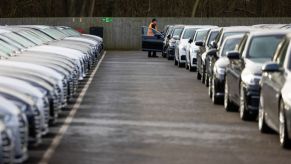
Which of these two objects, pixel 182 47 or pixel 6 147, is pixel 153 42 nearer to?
pixel 182 47

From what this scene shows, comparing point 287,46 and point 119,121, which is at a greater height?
point 287,46

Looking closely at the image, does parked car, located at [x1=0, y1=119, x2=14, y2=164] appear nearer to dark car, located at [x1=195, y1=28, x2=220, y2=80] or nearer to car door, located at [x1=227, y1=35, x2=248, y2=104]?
car door, located at [x1=227, y1=35, x2=248, y2=104]

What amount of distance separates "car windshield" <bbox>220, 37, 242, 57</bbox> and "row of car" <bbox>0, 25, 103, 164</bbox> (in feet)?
10.0

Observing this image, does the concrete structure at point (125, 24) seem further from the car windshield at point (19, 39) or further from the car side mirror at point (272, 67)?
the car side mirror at point (272, 67)

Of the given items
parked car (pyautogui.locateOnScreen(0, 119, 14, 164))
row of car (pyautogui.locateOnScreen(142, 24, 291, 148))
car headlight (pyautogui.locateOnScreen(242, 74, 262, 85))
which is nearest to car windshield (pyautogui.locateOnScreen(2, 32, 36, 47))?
row of car (pyautogui.locateOnScreen(142, 24, 291, 148))

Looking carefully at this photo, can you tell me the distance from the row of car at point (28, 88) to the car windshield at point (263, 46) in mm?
3233

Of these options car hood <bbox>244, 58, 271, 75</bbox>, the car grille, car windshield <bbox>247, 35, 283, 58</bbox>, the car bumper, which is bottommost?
the car bumper

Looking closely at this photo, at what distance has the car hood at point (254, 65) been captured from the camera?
1543 cm

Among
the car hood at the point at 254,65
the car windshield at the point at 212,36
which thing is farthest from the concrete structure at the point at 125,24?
the car hood at the point at 254,65

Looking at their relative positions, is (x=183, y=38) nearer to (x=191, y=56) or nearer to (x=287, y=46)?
(x=191, y=56)

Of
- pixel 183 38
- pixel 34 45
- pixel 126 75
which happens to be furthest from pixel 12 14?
pixel 34 45

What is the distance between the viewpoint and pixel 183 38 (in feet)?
116

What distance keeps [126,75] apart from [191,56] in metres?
2.69

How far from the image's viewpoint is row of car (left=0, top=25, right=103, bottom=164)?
33.1ft
